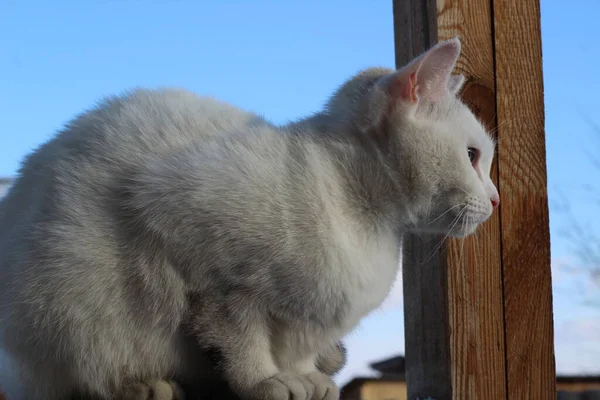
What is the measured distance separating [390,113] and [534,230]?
15.5 inches

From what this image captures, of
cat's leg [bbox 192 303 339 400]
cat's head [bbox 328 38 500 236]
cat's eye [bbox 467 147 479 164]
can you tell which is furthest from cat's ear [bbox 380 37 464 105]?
cat's leg [bbox 192 303 339 400]

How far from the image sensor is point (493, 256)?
1286 millimetres

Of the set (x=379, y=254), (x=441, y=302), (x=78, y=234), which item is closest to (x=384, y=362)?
(x=441, y=302)

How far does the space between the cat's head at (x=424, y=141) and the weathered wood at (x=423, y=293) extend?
0.15m

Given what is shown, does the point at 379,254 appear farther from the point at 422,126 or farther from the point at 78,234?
the point at 78,234

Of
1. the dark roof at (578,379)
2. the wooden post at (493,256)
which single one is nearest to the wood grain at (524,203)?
the wooden post at (493,256)

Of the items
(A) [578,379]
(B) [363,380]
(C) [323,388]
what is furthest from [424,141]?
(A) [578,379]

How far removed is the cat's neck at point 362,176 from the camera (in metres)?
1.07

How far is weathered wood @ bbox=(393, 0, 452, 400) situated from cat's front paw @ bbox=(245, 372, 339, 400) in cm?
27

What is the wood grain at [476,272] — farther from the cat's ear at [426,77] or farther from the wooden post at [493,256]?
the cat's ear at [426,77]

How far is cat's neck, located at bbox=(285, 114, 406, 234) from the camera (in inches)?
42.3

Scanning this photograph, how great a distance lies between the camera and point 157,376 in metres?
1.03

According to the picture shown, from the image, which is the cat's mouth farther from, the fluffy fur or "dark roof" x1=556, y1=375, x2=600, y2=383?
"dark roof" x1=556, y1=375, x2=600, y2=383

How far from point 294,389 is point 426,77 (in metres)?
0.48
